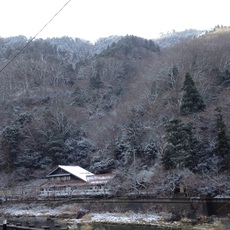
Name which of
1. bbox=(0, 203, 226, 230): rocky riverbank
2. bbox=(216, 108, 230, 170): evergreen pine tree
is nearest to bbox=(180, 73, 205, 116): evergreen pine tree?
bbox=(216, 108, 230, 170): evergreen pine tree

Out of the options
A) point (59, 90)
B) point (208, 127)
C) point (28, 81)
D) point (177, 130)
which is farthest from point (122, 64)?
point (177, 130)

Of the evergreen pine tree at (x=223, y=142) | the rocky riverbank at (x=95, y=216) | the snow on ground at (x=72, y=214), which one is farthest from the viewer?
the evergreen pine tree at (x=223, y=142)

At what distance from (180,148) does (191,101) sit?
33.1 feet

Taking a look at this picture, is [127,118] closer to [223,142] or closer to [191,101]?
[191,101]

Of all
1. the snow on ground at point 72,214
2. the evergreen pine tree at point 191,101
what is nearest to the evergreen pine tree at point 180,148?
the snow on ground at point 72,214

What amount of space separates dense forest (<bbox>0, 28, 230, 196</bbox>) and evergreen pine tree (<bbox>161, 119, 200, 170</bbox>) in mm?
91

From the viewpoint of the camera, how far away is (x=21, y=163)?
44.1 meters

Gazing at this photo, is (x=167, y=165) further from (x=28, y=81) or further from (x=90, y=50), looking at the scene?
(x=90, y=50)

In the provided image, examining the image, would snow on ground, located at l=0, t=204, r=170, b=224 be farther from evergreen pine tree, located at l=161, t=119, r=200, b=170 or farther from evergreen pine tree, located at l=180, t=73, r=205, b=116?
evergreen pine tree, located at l=180, t=73, r=205, b=116

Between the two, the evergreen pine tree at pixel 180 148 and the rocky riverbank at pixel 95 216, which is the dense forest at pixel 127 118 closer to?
the evergreen pine tree at pixel 180 148

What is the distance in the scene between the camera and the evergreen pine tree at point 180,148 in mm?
26578

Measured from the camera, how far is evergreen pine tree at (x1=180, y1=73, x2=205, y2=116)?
3531cm

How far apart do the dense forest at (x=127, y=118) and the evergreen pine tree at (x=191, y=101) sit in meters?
0.12

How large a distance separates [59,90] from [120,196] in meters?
39.0
